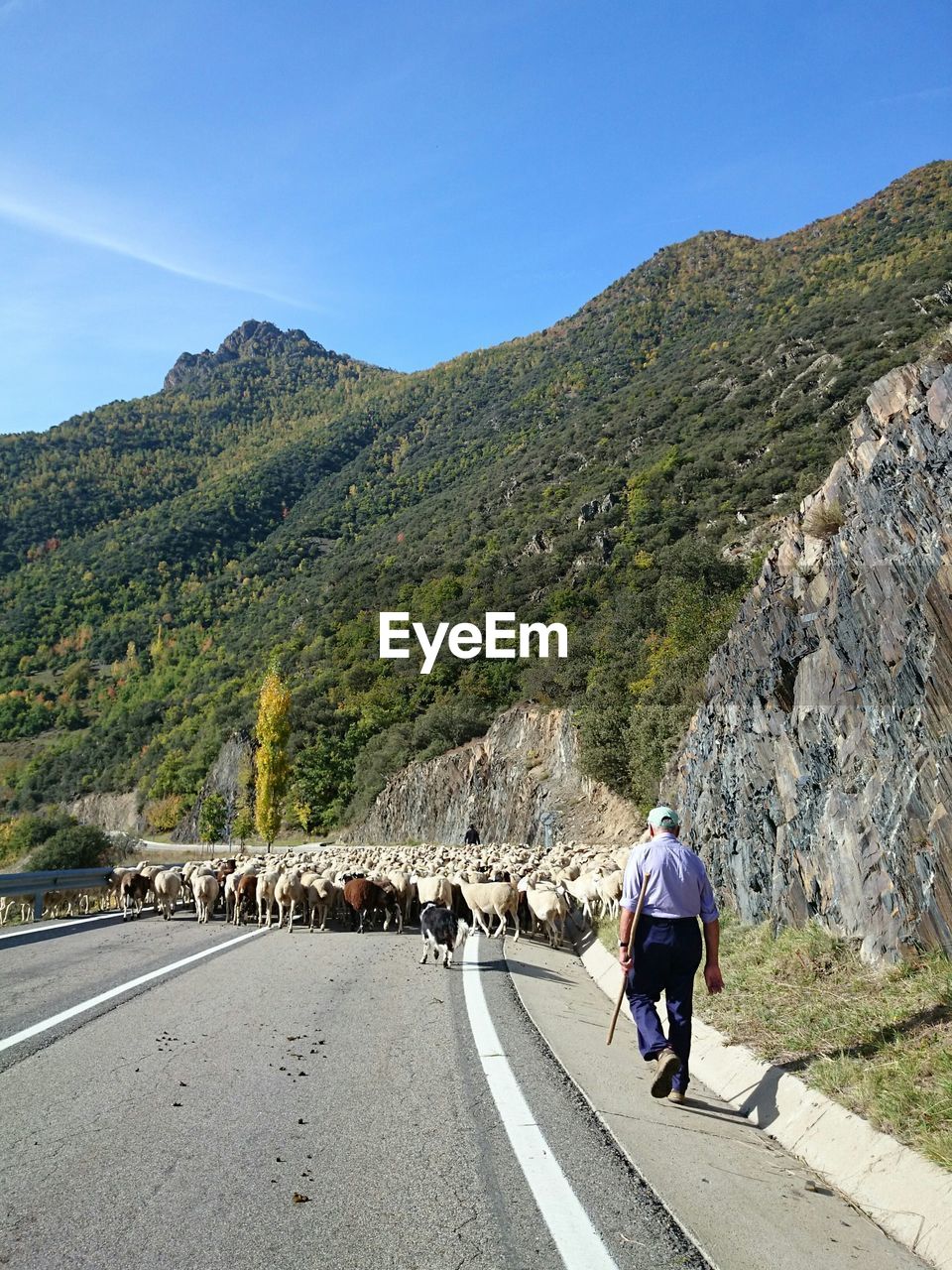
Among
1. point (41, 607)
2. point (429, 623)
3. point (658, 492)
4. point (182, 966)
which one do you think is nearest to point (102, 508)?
point (41, 607)

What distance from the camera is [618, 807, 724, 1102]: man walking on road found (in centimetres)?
536

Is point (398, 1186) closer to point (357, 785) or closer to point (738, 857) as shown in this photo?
point (738, 857)

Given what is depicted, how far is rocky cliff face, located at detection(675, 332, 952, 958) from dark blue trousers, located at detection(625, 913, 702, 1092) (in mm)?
2284

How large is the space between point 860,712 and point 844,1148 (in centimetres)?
547

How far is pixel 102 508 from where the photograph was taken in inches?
6127

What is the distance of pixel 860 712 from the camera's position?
9039 mm

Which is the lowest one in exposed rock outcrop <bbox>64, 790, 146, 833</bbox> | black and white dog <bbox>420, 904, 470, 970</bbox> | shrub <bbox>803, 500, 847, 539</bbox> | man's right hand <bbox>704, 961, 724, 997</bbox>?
exposed rock outcrop <bbox>64, 790, 146, 833</bbox>

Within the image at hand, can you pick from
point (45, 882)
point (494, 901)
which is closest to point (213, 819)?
point (45, 882)

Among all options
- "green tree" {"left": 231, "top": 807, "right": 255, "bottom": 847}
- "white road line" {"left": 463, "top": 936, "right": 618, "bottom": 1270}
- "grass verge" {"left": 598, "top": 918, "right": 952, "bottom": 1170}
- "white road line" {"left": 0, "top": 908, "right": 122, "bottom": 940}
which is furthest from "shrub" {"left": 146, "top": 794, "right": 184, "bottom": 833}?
"white road line" {"left": 463, "top": 936, "right": 618, "bottom": 1270}

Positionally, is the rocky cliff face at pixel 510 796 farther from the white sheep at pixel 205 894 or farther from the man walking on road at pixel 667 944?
the man walking on road at pixel 667 944

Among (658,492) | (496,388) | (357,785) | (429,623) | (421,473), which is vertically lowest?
(357,785)

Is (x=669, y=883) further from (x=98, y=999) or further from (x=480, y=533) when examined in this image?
(x=480, y=533)

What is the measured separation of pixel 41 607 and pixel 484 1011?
437ft

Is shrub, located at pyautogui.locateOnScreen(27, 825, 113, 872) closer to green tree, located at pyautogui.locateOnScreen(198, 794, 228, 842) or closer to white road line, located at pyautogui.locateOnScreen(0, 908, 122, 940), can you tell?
white road line, located at pyautogui.locateOnScreen(0, 908, 122, 940)
